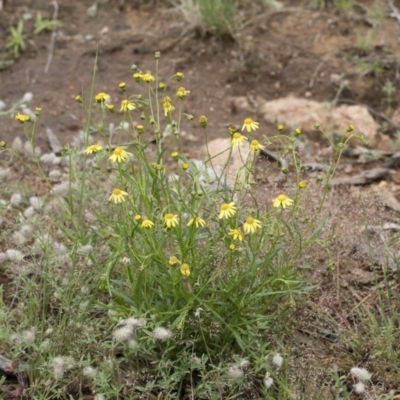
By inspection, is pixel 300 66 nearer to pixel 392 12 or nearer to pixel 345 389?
pixel 392 12

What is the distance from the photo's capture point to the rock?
4.44 metres

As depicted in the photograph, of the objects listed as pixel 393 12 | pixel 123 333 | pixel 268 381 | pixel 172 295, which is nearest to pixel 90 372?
pixel 123 333

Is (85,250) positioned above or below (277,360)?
above

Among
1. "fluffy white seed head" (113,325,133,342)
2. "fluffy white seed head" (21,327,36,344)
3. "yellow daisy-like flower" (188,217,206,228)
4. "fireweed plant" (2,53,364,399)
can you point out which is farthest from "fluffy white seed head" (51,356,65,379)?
"yellow daisy-like flower" (188,217,206,228)

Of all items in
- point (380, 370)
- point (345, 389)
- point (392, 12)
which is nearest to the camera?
point (345, 389)

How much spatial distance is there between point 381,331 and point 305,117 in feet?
6.09

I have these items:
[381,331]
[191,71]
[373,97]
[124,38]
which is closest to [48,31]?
[124,38]

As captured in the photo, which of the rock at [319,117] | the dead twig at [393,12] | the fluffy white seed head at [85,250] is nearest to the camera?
the fluffy white seed head at [85,250]

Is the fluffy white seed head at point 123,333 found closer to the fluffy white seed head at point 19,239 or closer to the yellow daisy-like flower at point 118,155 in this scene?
the yellow daisy-like flower at point 118,155

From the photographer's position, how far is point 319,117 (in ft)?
14.8

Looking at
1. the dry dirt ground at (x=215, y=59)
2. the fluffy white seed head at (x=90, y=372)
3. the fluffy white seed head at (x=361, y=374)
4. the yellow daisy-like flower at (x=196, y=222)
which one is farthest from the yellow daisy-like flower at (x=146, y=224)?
the dry dirt ground at (x=215, y=59)

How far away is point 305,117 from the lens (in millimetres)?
4496

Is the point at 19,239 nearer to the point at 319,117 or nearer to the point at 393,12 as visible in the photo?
the point at 319,117

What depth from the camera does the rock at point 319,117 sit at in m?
4.44
